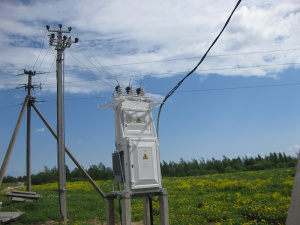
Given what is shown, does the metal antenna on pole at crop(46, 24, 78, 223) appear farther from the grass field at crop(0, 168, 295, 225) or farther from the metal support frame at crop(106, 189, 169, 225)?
the metal support frame at crop(106, 189, 169, 225)

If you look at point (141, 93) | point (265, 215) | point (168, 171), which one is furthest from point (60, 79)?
point (168, 171)

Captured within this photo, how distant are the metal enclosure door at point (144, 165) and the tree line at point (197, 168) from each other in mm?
30716

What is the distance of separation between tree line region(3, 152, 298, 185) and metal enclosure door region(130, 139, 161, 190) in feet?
101

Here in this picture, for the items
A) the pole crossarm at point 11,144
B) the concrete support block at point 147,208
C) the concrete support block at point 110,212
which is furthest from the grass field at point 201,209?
the concrete support block at point 110,212

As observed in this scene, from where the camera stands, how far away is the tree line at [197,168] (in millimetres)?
36344

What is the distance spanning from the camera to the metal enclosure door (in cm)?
703

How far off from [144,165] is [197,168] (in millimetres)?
34912

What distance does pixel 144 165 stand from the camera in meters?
7.17

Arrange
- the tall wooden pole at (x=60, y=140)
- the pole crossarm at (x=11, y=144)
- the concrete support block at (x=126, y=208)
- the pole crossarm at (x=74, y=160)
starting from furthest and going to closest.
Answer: the pole crossarm at (x=11, y=144)
the pole crossarm at (x=74, y=160)
the tall wooden pole at (x=60, y=140)
the concrete support block at (x=126, y=208)

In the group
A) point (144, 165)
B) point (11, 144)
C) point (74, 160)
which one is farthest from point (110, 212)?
point (11, 144)

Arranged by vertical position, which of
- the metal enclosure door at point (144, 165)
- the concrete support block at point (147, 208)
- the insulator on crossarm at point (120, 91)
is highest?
the insulator on crossarm at point (120, 91)

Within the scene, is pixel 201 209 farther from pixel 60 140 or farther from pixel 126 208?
pixel 60 140

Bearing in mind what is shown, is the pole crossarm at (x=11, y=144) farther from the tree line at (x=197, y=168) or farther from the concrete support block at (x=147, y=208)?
the tree line at (x=197, y=168)

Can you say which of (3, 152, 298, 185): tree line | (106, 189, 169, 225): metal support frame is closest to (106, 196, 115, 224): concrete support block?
(106, 189, 169, 225): metal support frame
